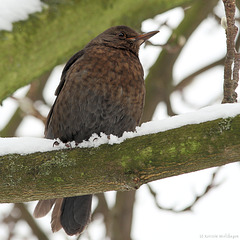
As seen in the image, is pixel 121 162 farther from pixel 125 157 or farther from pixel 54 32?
pixel 54 32

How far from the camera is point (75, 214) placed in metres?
3.23

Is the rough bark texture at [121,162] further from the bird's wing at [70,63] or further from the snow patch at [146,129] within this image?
the bird's wing at [70,63]

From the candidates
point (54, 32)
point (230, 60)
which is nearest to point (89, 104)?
point (54, 32)

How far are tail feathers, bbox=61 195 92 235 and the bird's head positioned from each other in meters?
1.30

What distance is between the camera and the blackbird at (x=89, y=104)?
9.89 feet

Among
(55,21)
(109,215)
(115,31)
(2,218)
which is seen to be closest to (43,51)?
(55,21)

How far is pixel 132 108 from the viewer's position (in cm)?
313

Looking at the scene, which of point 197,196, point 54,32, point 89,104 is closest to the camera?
point 54,32

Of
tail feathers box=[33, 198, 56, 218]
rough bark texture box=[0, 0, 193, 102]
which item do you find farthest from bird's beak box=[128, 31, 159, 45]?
tail feathers box=[33, 198, 56, 218]

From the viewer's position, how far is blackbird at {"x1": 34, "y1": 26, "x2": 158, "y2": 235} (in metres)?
3.02

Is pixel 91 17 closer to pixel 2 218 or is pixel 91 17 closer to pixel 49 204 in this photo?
pixel 49 204

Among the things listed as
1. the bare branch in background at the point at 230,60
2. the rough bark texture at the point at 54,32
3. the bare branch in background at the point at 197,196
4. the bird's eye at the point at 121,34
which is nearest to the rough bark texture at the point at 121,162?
the bare branch in background at the point at 230,60

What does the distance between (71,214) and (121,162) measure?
1313 millimetres

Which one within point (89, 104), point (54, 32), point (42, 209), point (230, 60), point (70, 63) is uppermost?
point (70, 63)
